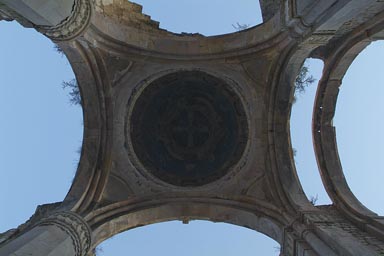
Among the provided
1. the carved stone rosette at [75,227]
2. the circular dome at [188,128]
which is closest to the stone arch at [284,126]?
the circular dome at [188,128]

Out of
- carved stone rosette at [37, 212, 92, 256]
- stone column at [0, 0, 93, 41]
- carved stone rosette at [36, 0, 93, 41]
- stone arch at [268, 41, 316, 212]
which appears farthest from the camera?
stone arch at [268, 41, 316, 212]

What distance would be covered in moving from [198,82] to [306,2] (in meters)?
6.03

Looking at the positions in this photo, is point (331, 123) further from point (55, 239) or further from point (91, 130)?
point (55, 239)

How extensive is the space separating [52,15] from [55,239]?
14.9 feet

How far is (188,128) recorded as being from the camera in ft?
49.1

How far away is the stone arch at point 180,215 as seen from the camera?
10.9 meters

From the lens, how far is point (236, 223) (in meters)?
12.0

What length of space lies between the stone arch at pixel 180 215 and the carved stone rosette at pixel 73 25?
459 cm

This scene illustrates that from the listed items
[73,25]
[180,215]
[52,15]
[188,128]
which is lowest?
[180,215]

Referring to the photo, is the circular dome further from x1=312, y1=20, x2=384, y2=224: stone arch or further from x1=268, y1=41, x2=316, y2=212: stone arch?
x1=312, y1=20, x2=384, y2=224: stone arch

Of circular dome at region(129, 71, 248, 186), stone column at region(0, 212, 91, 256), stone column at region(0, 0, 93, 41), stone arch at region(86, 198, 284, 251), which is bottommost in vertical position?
stone column at region(0, 212, 91, 256)

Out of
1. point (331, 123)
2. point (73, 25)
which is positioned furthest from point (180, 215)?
point (73, 25)

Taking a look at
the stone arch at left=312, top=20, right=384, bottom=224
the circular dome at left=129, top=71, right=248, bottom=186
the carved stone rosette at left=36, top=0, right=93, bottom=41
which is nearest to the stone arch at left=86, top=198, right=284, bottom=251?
the circular dome at left=129, top=71, right=248, bottom=186

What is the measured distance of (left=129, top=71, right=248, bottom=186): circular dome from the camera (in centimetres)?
1309
